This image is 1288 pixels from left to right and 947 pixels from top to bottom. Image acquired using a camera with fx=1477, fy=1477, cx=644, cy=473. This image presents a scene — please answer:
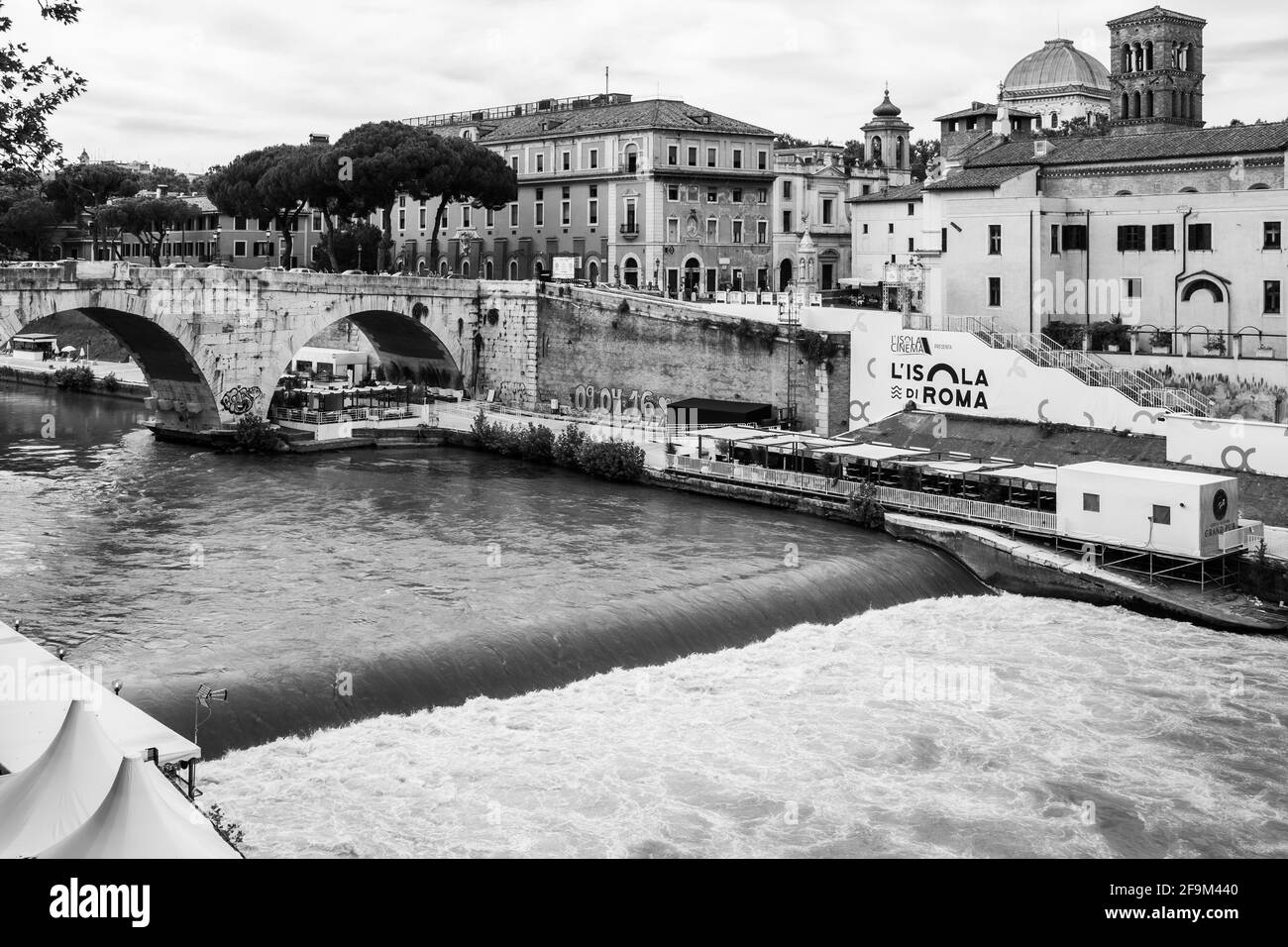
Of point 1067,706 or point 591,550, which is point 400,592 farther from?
point 1067,706

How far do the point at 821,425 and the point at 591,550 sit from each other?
15.8 metres

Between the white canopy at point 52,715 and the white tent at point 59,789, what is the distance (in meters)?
1.47

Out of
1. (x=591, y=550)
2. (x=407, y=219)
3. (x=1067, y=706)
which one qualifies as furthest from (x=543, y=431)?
(x=407, y=219)

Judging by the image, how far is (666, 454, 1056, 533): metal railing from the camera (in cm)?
3397

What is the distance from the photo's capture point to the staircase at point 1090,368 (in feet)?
126

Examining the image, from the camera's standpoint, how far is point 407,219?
76625mm

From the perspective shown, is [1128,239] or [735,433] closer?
[735,433]

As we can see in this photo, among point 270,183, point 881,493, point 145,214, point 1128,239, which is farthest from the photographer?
point 145,214

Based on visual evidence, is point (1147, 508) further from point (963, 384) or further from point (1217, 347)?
point (963, 384)

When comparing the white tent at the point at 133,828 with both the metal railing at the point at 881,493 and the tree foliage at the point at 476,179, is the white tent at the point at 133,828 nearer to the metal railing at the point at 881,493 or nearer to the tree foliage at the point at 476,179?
the metal railing at the point at 881,493

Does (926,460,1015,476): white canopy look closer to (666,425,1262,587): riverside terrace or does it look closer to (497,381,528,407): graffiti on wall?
(666,425,1262,587): riverside terrace

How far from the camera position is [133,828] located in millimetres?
13930

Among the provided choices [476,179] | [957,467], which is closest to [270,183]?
[476,179]

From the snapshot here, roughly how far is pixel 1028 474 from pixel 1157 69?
36735 mm
